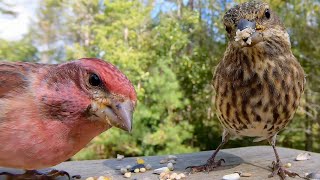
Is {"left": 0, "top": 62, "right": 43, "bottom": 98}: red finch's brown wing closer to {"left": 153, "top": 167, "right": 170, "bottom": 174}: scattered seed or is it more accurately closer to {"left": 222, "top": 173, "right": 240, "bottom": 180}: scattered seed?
{"left": 153, "top": 167, "right": 170, "bottom": 174}: scattered seed

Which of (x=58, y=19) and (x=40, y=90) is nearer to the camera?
(x=40, y=90)

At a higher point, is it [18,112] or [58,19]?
[58,19]

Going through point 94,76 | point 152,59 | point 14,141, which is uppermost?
point 152,59

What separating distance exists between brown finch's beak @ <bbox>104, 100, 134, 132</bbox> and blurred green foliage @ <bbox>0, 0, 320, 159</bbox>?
6.35 m

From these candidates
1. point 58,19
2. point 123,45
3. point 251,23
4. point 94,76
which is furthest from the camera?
point 58,19

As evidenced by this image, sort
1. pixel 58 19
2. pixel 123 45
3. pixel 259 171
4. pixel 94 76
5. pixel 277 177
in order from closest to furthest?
pixel 94 76, pixel 277 177, pixel 259 171, pixel 123 45, pixel 58 19

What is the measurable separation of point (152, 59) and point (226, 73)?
22.5 ft

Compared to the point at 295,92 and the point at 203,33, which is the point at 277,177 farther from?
the point at 203,33

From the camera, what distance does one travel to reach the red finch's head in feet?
5.25

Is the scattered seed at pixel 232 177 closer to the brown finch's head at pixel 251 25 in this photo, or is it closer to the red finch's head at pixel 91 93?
the brown finch's head at pixel 251 25

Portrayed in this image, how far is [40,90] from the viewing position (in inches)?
68.7

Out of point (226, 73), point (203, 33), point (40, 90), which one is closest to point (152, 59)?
point (203, 33)

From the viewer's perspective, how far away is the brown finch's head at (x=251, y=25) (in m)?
2.14

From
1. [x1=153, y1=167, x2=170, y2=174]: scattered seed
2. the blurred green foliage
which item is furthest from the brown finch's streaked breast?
the blurred green foliage
